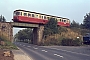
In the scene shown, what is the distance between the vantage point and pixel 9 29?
55719 mm

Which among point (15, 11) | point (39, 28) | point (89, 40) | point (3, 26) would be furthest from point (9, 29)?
point (89, 40)

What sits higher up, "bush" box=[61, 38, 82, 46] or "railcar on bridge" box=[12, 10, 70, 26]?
"railcar on bridge" box=[12, 10, 70, 26]

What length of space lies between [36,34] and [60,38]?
25.7 ft

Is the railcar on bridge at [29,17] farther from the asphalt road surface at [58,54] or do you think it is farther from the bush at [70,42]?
the asphalt road surface at [58,54]

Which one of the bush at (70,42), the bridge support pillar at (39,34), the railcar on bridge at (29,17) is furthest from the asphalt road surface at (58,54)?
the bridge support pillar at (39,34)

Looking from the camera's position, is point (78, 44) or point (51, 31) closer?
point (78, 44)

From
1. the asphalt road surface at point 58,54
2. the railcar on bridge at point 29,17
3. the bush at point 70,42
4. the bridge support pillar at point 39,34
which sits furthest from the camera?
the bridge support pillar at point 39,34

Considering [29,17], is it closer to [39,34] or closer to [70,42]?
[39,34]

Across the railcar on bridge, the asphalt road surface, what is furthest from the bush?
the asphalt road surface

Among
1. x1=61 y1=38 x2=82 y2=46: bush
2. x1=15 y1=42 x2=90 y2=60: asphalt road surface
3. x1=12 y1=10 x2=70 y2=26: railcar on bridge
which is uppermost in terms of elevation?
x1=12 y1=10 x2=70 y2=26: railcar on bridge

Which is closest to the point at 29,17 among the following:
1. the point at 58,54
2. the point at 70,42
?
the point at 70,42

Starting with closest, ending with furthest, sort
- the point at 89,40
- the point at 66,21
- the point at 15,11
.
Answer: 1. the point at 15,11
2. the point at 89,40
3. the point at 66,21

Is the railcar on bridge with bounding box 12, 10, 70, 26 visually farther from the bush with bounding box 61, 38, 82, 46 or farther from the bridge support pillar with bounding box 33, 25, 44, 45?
the bush with bounding box 61, 38, 82, 46

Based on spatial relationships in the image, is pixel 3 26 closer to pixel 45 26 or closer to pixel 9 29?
pixel 9 29
